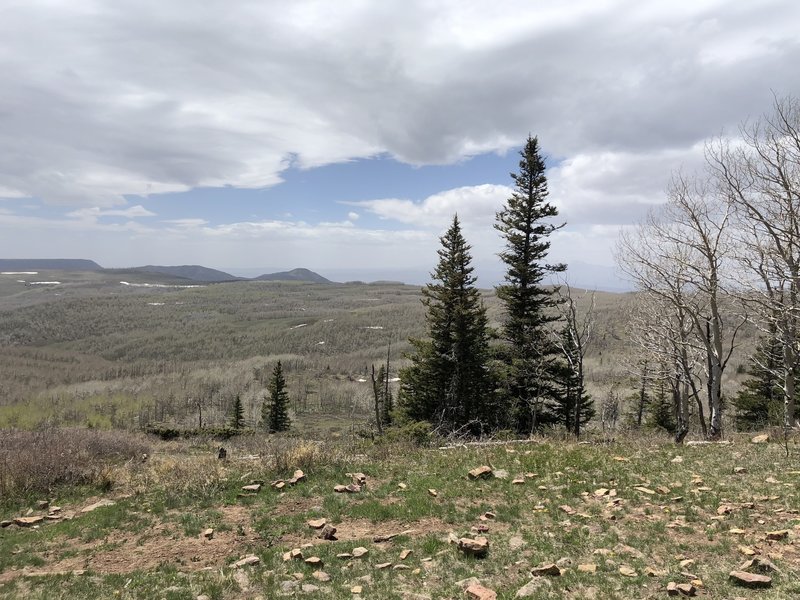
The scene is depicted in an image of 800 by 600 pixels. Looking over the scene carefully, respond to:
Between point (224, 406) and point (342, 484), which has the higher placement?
point (342, 484)

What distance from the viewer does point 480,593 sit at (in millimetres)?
5746

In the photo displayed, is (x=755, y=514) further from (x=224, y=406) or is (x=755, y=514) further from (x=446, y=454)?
(x=224, y=406)

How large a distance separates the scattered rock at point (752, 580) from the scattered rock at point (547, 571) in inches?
78.7

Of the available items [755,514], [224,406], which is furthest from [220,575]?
[224,406]

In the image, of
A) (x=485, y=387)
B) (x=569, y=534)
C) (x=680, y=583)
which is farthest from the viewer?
(x=485, y=387)

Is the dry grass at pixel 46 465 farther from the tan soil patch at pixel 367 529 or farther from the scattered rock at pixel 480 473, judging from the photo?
the scattered rock at pixel 480 473

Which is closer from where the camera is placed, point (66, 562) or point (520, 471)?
point (66, 562)

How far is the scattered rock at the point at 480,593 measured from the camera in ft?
18.6

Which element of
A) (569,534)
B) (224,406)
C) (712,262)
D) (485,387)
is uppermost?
(712,262)

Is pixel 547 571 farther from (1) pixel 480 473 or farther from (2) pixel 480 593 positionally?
(1) pixel 480 473

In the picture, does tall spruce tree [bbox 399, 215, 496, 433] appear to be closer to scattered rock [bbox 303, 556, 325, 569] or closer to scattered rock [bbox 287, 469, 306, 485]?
scattered rock [bbox 287, 469, 306, 485]

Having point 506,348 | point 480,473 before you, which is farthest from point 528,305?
point 480,473

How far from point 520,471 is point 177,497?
7823 mm

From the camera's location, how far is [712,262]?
16.9 meters
